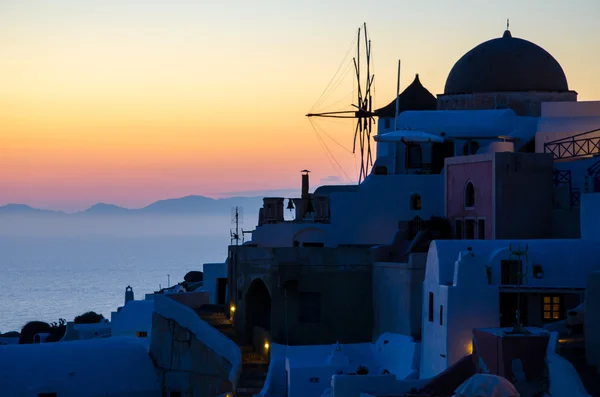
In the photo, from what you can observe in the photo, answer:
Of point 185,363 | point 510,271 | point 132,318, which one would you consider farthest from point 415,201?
point 132,318

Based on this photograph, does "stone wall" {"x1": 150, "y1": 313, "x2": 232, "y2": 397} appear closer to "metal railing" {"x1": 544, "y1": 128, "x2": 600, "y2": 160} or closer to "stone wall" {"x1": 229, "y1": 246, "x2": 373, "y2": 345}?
"stone wall" {"x1": 229, "y1": 246, "x2": 373, "y2": 345}

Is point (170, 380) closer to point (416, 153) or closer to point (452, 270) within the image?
point (416, 153)

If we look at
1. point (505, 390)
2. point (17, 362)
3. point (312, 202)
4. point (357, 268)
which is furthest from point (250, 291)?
point (505, 390)

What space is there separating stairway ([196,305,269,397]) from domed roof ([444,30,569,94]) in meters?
12.1

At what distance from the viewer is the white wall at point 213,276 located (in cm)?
4804

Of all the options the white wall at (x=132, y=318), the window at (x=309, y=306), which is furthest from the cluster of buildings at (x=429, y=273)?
the white wall at (x=132, y=318)

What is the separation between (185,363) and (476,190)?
443 inches

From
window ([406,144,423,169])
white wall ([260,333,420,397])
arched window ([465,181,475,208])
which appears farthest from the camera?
window ([406,144,423,169])

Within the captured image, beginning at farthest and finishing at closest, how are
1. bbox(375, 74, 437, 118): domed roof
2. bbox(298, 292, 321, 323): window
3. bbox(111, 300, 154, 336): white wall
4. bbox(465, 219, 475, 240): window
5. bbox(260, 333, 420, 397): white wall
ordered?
1. bbox(111, 300, 154, 336): white wall
2. bbox(375, 74, 437, 118): domed roof
3. bbox(298, 292, 321, 323): window
4. bbox(465, 219, 475, 240): window
5. bbox(260, 333, 420, 397): white wall

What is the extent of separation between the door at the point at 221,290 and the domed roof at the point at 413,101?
28.0 ft

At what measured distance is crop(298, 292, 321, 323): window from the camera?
117 ft

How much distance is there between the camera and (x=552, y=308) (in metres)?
28.9

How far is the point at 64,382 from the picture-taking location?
4281cm

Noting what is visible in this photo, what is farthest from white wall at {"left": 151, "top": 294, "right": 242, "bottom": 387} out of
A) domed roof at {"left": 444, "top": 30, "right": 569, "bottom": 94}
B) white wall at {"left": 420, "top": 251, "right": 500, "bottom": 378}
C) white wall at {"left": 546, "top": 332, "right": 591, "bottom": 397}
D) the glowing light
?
domed roof at {"left": 444, "top": 30, "right": 569, "bottom": 94}
